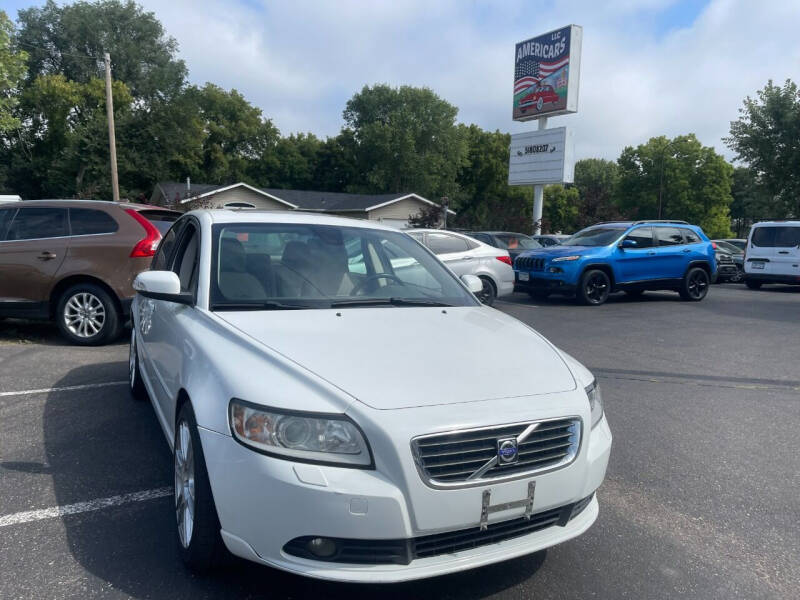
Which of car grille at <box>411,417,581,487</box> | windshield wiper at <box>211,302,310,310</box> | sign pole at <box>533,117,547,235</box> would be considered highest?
sign pole at <box>533,117,547,235</box>

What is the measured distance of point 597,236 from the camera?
1388 centimetres

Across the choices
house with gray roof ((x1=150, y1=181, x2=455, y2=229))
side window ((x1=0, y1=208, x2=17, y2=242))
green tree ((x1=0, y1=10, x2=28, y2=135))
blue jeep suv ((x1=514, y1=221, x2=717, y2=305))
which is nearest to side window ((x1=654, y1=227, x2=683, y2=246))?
blue jeep suv ((x1=514, y1=221, x2=717, y2=305))

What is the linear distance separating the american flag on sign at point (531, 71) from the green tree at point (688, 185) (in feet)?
120

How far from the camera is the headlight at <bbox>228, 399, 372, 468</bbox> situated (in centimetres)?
228

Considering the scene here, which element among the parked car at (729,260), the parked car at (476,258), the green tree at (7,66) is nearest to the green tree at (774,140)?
the parked car at (729,260)

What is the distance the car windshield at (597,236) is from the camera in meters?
13.6

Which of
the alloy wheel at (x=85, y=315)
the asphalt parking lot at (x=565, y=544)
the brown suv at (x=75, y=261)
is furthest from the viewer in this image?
the alloy wheel at (x=85, y=315)

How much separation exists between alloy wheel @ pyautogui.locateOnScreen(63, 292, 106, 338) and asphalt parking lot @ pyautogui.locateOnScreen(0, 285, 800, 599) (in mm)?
338

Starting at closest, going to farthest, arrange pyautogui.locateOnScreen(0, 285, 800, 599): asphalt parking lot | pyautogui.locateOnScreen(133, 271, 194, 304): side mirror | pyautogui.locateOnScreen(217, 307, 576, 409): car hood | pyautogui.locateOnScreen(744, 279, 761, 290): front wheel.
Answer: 1. pyautogui.locateOnScreen(217, 307, 576, 409): car hood
2. pyautogui.locateOnScreen(0, 285, 800, 599): asphalt parking lot
3. pyautogui.locateOnScreen(133, 271, 194, 304): side mirror
4. pyautogui.locateOnScreen(744, 279, 761, 290): front wheel

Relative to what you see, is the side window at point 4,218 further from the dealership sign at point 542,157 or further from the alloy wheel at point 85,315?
the dealership sign at point 542,157

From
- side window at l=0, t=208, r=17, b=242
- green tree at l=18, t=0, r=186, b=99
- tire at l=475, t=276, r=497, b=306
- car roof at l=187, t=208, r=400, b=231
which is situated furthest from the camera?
green tree at l=18, t=0, r=186, b=99

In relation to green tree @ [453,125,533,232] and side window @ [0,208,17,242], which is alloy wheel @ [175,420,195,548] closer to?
side window @ [0,208,17,242]

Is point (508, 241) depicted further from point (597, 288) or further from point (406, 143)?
point (406, 143)

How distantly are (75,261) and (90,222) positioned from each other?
53 cm
